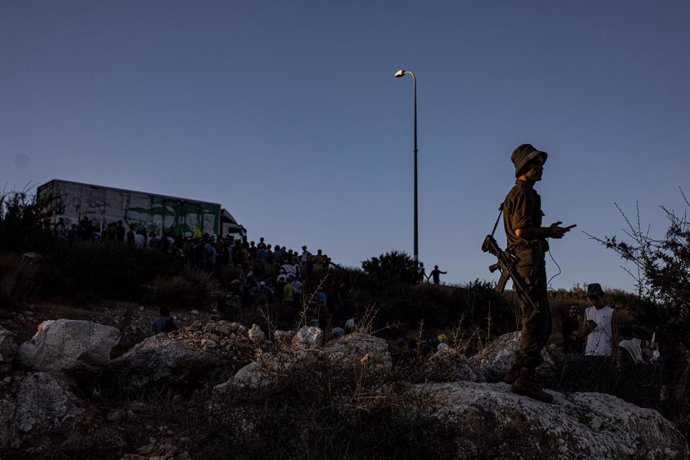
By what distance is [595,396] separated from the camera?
17.7 ft

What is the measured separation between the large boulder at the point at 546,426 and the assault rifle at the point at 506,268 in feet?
2.42

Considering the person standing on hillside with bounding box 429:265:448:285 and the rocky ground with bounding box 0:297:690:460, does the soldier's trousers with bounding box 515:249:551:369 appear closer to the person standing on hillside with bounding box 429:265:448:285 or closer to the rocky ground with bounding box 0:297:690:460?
the rocky ground with bounding box 0:297:690:460

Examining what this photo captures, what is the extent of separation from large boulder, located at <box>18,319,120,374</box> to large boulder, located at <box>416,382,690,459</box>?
11.3ft

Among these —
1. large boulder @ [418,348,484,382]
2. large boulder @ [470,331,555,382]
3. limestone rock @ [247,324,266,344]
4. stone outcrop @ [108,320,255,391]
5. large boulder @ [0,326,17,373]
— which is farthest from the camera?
large boulder @ [470,331,555,382]

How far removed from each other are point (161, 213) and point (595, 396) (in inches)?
961

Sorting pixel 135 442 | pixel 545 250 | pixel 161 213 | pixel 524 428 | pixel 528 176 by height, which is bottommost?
pixel 135 442

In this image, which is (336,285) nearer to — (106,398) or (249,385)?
(106,398)

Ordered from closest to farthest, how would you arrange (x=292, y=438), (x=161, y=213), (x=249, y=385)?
(x=292, y=438) → (x=249, y=385) → (x=161, y=213)

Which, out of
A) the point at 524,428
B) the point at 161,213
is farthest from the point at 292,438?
the point at 161,213

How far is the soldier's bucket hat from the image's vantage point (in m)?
5.07

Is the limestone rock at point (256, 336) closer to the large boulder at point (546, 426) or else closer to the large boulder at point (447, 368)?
the large boulder at point (447, 368)

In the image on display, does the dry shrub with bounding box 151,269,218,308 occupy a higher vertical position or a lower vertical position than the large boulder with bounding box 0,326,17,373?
higher

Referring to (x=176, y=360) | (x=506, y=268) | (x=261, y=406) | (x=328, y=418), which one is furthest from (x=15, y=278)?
(x=506, y=268)

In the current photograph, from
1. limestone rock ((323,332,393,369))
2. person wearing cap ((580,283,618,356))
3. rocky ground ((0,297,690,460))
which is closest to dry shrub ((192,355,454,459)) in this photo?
rocky ground ((0,297,690,460))
